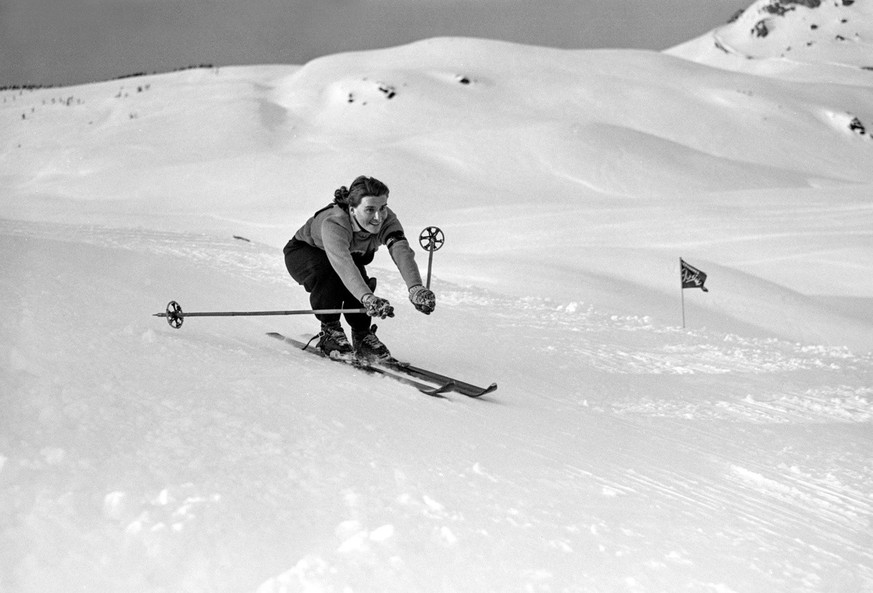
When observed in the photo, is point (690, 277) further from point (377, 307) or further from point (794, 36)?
point (794, 36)

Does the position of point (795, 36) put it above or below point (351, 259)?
above

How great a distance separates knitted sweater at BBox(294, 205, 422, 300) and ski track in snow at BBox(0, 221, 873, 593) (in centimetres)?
59

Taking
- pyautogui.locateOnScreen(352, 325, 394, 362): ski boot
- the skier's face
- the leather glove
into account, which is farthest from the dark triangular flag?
the leather glove

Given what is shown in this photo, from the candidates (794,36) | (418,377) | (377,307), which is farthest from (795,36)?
(377,307)

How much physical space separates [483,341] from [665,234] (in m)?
10.9

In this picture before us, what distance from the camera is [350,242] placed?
506cm

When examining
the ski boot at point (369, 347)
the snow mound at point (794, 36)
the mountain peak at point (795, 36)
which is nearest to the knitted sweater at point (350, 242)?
the ski boot at point (369, 347)

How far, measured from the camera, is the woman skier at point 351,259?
4.88m

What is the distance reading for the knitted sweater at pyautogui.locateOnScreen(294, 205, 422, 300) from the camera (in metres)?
4.88

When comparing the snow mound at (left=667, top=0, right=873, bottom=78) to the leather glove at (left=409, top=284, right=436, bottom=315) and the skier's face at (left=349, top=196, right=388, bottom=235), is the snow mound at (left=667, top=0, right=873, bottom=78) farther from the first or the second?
the leather glove at (left=409, top=284, right=436, bottom=315)

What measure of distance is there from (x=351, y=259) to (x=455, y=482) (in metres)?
2.20

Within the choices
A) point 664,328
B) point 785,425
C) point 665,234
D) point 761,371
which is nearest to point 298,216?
point 665,234

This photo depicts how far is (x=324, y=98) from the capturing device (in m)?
32.1

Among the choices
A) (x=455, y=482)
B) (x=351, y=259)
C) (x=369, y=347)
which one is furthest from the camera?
(x=369, y=347)
